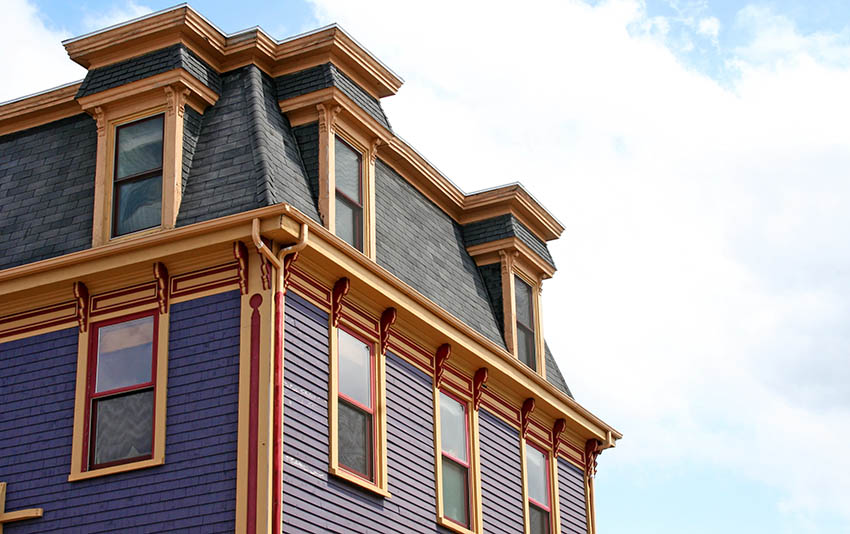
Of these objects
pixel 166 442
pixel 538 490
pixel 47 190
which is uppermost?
pixel 47 190

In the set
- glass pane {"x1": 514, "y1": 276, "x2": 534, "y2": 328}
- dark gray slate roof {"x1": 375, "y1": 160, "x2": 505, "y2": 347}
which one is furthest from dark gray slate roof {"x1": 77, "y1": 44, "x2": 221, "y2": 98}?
glass pane {"x1": 514, "y1": 276, "x2": 534, "y2": 328}

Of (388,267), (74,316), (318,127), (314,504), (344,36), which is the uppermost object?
(344,36)

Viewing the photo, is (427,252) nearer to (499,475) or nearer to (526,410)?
(526,410)

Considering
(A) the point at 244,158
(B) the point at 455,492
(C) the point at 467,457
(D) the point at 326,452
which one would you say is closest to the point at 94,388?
(D) the point at 326,452

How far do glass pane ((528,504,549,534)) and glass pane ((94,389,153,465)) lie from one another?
879cm

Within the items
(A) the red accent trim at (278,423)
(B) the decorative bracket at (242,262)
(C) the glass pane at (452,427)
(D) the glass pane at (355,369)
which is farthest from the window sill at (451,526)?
(B) the decorative bracket at (242,262)

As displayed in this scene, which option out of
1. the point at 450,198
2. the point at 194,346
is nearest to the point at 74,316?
the point at 194,346

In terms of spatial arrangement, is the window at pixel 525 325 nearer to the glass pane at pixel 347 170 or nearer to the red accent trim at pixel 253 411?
the glass pane at pixel 347 170

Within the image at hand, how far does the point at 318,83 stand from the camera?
21797 millimetres

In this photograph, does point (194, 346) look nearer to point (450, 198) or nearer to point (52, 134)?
point (52, 134)

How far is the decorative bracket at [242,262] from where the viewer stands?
61.6 ft

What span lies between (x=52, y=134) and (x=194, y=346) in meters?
6.12

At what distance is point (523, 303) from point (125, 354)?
986 cm

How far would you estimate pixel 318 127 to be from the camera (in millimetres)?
21609
